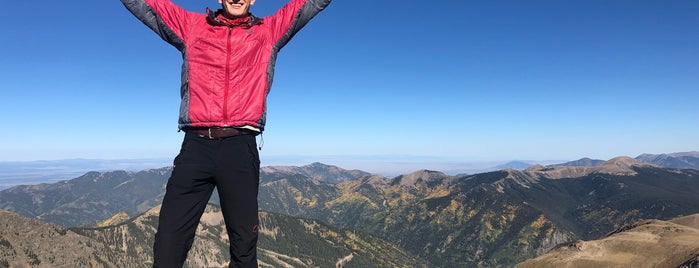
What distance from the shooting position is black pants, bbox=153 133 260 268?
559cm

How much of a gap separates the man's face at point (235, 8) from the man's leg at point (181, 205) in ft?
7.45

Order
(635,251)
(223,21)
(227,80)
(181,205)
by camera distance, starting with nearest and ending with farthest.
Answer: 1. (181,205)
2. (227,80)
3. (223,21)
4. (635,251)

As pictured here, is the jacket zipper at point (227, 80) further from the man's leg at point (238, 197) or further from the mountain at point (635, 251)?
the mountain at point (635, 251)

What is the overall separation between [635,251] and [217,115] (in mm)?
198638

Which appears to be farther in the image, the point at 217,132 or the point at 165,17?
the point at 165,17

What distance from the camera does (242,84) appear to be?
6250 mm

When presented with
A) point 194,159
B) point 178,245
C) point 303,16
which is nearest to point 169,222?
point 178,245

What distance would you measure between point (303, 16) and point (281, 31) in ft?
1.89

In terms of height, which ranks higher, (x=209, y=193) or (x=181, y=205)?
(x=209, y=193)

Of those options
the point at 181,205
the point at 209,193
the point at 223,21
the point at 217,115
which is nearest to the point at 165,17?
the point at 223,21

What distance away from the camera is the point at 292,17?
7.12 meters

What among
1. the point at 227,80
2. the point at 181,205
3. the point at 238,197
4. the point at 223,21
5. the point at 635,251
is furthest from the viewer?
the point at 635,251

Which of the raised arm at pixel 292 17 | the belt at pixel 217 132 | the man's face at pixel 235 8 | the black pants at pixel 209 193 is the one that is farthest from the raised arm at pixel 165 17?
the black pants at pixel 209 193

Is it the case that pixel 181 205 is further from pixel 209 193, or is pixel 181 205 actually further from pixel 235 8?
pixel 235 8
